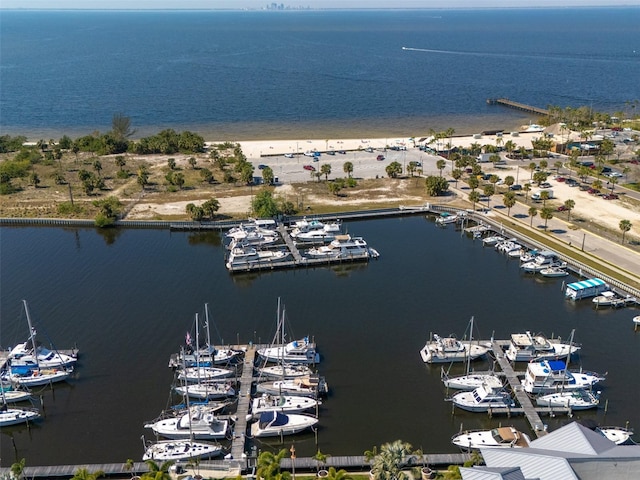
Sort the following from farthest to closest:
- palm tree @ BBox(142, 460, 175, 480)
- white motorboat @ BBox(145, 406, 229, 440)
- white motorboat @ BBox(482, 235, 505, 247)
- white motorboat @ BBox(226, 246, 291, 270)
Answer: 1. white motorboat @ BBox(482, 235, 505, 247)
2. white motorboat @ BBox(226, 246, 291, 270)
3. white motorboat @ BBox(145, 406, 229, 440)
4. palm tree @ BBox(142, 460, 175, 480)

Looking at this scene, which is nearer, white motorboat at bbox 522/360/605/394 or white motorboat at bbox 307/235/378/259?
white motorboat at bbox 522/360/605/394

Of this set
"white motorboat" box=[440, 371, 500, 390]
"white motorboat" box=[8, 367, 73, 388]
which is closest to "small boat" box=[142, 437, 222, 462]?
"white motorboat" box=[8, 367, 73, 388]

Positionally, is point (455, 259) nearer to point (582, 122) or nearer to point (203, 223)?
point (203, 223)

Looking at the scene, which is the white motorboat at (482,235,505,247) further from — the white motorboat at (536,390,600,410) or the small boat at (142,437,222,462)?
the small boat at (142,437,222,462)

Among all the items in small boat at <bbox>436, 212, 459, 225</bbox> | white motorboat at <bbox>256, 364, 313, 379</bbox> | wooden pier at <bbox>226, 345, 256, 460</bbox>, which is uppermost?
small boat at <bbox>436, 212, 459, 225</bbox>

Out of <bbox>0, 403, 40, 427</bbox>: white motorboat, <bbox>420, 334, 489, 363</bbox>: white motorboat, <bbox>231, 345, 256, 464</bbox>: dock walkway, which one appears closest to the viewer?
<bbox>231, 345, 256, 464</bbox>: dock walkway

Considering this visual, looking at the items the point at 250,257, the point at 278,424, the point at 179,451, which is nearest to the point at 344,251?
the point at 250,257

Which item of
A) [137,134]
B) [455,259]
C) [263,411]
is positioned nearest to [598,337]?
[455,259]

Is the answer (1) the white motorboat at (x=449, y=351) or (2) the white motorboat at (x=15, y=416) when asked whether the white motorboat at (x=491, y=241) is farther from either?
(2) the white motorboat at (x=15, y=416)
